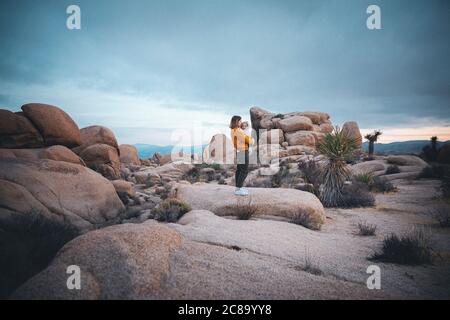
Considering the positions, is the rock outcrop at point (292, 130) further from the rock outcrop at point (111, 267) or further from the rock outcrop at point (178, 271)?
the rock outcrop at point (111, 267)

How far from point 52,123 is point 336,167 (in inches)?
581

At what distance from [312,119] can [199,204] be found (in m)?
34.8

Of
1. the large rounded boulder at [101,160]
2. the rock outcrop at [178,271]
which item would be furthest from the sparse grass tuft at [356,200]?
the large rounded boulder at [101,160]

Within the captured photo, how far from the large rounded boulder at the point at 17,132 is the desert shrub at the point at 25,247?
8.81 meters

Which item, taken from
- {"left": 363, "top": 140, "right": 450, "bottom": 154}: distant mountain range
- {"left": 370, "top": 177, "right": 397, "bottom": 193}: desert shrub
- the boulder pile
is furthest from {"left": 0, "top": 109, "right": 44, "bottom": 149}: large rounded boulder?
{"left": 363, "top": 140, "right": 450, "bottom": 154}: distant mountain range

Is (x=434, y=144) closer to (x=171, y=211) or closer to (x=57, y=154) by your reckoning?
(x=171, y=211)

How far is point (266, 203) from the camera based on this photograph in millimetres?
7910

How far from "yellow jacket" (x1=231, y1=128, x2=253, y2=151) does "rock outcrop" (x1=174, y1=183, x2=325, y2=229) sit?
1654 mm

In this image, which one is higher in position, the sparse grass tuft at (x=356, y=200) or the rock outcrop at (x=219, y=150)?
the rock outcrop at (x=219, y=150)

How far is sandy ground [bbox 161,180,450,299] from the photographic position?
309cm

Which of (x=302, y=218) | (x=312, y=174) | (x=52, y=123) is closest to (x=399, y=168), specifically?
(x=312, y=174)

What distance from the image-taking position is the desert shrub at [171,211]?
7.29 m
